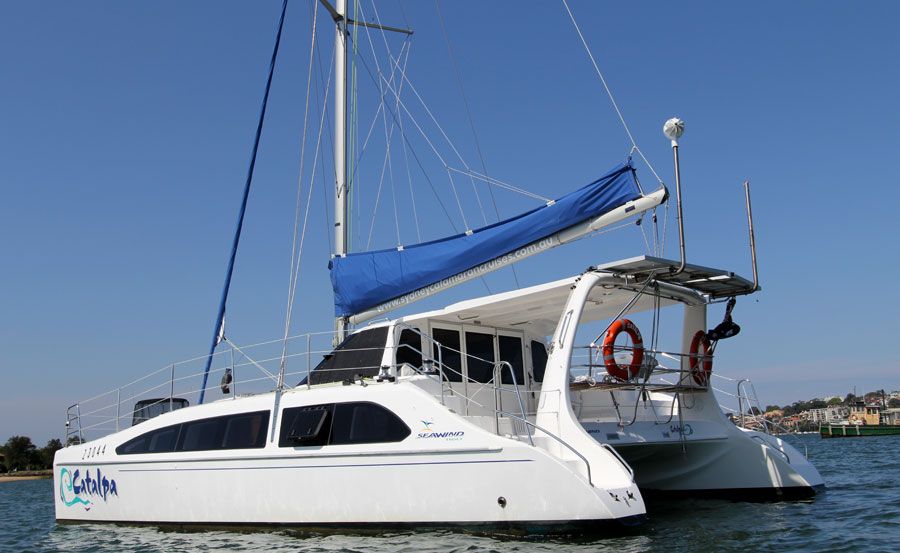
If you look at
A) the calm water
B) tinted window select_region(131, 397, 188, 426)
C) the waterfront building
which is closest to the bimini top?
the calm water

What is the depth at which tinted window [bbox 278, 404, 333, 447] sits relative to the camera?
9766mm

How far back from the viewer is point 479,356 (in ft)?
38.6

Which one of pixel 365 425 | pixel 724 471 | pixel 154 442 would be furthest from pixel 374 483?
pixel 724 471

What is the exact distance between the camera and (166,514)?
36.3 feet

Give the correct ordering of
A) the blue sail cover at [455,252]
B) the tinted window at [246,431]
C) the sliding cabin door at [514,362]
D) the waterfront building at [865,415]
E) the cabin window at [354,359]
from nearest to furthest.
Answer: the blue sail cover at [455,252]
the tinted window at [246,431]
the cabin window at [354,359]
the sliding cabin door at [514,362]
the waterfront building at [865,415]

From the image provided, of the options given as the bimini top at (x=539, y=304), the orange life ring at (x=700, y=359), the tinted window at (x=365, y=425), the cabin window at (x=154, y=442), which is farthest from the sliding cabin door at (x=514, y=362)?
the cabin window at (x=154, y=442)

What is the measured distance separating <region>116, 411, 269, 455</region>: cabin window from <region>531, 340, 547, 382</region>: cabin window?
427 centimetres

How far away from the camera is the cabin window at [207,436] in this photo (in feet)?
34.4

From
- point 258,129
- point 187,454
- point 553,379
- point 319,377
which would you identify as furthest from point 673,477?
point 258,129

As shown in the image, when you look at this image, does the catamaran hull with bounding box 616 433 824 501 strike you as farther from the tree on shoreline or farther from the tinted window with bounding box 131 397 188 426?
the tree on shoreline

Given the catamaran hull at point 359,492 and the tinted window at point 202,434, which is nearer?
the catamaran hull at point 359,492

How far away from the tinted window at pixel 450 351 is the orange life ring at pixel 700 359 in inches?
133

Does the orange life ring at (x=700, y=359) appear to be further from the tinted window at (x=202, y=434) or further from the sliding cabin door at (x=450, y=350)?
the tinted window at (x=202, y=434)

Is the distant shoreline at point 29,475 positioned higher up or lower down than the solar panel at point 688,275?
lower down
